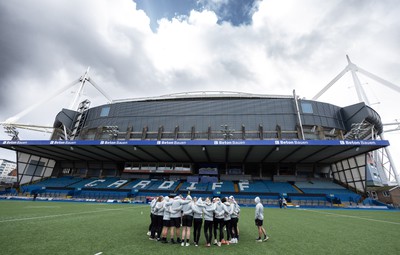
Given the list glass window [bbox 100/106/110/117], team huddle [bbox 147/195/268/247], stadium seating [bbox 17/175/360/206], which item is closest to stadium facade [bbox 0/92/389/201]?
glass window [bbox 100/106/110/117]

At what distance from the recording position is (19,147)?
3438cm

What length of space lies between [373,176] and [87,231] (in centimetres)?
4788

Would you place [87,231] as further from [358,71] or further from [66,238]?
[358,71]

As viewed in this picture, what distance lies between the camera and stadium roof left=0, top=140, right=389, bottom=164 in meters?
26.9

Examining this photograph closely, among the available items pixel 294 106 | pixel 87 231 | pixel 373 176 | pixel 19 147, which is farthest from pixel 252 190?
pixel 19 147

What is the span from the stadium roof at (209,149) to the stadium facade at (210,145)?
0.52 feet

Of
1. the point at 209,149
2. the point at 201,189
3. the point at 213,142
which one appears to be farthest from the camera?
the point at 201,189

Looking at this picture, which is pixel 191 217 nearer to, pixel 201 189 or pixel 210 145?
pixel 210 145

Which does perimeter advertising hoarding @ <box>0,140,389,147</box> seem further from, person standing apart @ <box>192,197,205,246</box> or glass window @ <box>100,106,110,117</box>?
person standing apart @ <box>192,197,205,246</box>

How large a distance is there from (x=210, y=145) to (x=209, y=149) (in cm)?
276

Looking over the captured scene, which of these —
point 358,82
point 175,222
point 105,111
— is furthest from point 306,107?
point 105,111

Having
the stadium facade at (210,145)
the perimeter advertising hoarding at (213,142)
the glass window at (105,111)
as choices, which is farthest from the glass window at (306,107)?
the glass window at (105,111)

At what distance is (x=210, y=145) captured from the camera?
28812mm

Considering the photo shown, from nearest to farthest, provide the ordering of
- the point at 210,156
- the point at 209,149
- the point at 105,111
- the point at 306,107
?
the point at 209,149 < the point at 210,156 < the point at 306,107 < the point at 105,111
